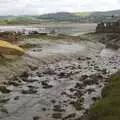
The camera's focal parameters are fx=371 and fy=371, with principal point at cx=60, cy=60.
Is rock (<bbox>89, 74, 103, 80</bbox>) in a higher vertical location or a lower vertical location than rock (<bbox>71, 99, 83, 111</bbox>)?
lower

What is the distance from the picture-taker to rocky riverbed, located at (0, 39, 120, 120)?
76.3 feet

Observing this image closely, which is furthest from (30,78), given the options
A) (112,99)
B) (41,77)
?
(112,99)

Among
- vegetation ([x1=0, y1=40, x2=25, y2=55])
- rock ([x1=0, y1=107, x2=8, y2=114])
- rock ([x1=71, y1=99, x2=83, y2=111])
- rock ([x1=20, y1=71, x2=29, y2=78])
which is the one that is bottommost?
rock ([x1=20, y1=71, x2=29, y2=78])

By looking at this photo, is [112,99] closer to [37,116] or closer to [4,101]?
[37,116]

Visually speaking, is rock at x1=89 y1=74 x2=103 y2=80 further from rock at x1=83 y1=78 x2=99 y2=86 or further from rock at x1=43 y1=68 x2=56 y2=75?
rock at x1=43 y1=68 x2=56 y2=75

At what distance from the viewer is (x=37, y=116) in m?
22.2

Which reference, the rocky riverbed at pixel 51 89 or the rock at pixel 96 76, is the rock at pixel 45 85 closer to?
the rocky riverbed at pixel 51 89

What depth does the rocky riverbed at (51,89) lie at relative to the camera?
76.3ft

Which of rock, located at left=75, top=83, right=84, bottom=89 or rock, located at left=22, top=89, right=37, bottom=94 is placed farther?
rock, located at left=75, top=83, right=84, bottom=89

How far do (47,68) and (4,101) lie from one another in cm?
1727

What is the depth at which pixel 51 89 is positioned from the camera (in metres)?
31.3

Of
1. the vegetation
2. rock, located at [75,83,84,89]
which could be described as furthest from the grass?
the vegetation

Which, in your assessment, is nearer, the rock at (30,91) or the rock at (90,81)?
the rock at (30,91)

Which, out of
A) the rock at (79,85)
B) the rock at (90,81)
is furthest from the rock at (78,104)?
the rock at (90,81)
